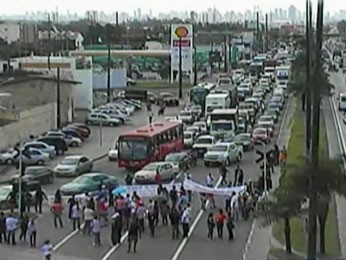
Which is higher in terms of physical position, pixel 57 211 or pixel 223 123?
pixel 223 123

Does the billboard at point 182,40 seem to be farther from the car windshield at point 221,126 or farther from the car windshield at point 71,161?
the car windshield at point 71,161

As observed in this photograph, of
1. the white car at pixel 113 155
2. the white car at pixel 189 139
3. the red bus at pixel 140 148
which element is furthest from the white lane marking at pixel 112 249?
the white car at pixel 189 139

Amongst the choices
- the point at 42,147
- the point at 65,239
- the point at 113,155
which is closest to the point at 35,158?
the point at 42,147

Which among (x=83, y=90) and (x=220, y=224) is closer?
(x=220, y=224)

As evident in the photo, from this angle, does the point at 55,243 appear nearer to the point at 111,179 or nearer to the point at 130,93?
the point at 111,179

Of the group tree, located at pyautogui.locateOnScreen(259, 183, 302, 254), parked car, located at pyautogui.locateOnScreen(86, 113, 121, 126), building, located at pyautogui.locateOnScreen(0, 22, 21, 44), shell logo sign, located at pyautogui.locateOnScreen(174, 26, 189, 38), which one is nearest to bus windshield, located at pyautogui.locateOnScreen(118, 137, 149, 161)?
tree, located at pyautogui.locateOnScreen(259, 183, 302, 254)

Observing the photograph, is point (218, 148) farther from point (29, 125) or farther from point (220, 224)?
point (220, 224)
